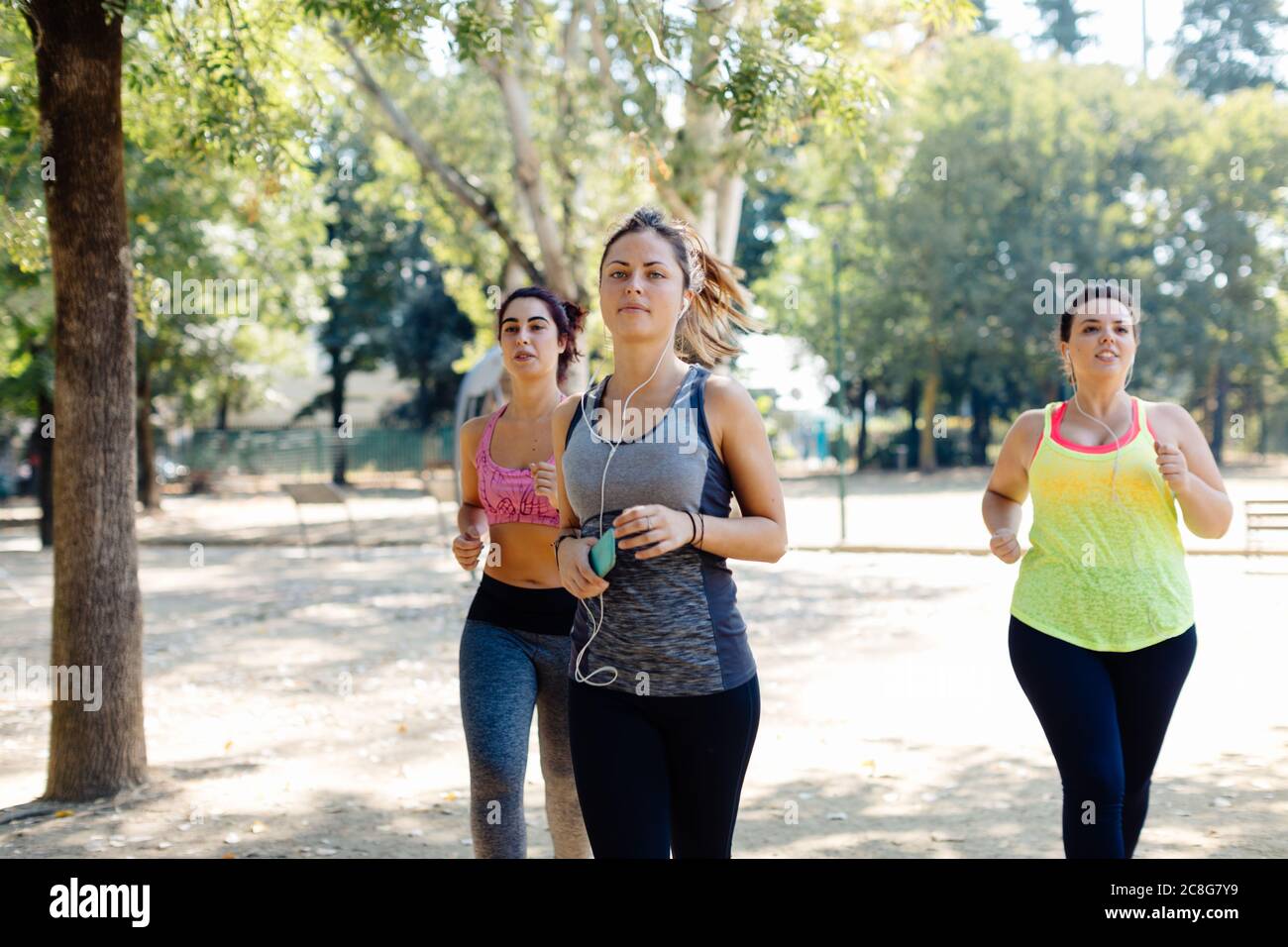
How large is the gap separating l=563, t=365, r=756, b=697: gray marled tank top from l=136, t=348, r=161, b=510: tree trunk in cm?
2626

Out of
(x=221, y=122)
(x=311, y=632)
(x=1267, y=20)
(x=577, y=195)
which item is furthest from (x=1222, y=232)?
(x=221, y=122)

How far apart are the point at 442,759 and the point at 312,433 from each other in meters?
41.5

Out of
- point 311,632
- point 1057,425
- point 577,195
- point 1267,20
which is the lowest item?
point 311,632

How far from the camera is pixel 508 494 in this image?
430 cm

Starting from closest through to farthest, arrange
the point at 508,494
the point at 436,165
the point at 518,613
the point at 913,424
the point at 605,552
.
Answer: the point at 605,552 → the point at 518,613 → the point at 508,494 → the point at 436,165 → the point at 913,424

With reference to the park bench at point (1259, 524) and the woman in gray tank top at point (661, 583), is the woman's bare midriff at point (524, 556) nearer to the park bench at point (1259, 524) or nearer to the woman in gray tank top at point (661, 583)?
the woman in gray tank top at point (661, 583)

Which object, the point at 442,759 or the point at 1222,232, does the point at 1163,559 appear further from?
the point at 1222,232

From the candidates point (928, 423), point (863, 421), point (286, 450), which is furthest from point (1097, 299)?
point (863, 421)

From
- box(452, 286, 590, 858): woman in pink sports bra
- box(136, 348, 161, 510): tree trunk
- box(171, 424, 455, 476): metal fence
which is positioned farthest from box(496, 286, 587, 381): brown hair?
box(171, 424, 455, 476): metal fence

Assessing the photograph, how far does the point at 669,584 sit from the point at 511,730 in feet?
3.80

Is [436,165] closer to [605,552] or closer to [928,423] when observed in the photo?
[605,552]

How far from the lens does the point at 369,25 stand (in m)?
7.49
